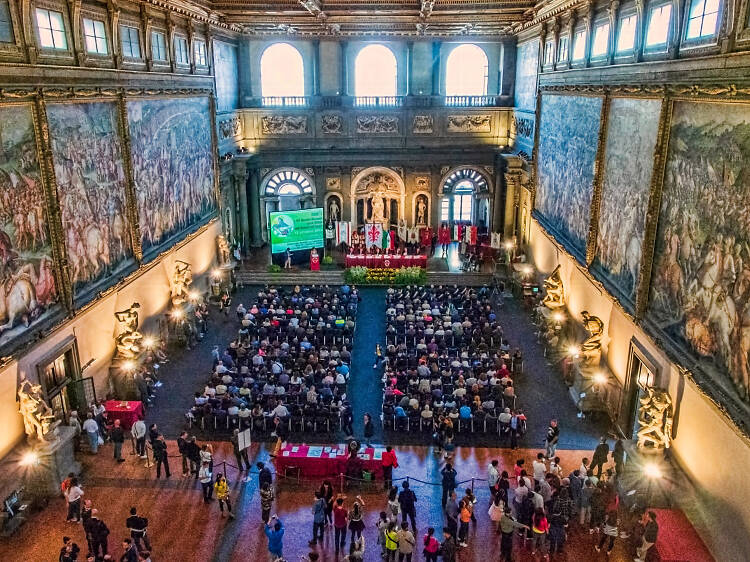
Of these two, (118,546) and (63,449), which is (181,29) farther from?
(118,546)

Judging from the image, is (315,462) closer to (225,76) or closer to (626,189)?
(626,189)

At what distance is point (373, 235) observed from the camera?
1284 inches

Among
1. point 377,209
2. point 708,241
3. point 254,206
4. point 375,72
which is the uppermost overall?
point 375,72

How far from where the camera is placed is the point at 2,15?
43.8 ft

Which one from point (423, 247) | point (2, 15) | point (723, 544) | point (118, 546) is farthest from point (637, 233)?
point (423, 247)

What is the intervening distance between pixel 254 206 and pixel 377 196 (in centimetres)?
693

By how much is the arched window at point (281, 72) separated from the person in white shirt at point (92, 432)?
74.2ft

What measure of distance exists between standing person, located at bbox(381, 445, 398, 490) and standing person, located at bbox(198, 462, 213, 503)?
13.0 feet

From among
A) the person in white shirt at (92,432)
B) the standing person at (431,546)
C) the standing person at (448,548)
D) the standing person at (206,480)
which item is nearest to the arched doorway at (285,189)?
the person in white shirt at (92,432)

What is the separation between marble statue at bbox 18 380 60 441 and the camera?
13.8 meters

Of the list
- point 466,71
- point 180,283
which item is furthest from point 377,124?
point 180,283

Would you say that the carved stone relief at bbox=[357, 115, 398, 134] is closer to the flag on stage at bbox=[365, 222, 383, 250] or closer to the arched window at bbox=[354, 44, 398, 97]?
the arched window at bbox=[354, 44, 398, 97]

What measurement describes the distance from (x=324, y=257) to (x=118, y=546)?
21488mm

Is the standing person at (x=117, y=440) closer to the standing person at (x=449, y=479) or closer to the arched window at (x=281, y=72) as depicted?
the standing person at (x=449, y=479)
